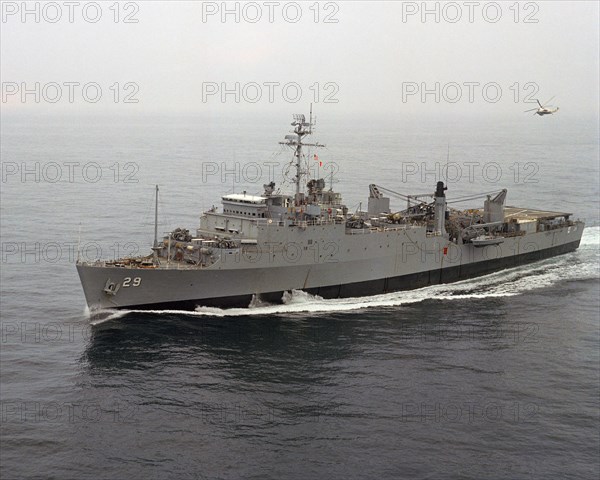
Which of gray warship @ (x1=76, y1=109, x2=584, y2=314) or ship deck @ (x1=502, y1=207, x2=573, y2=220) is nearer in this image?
gray warship @ (x1=76, y1=109, x2=584, y2=314)

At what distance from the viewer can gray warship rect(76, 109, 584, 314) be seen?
105 feet

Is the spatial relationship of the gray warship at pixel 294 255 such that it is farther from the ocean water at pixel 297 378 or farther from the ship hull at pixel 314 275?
the ocean water at pixel 297 378

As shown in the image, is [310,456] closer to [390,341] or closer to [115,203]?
[390,341]

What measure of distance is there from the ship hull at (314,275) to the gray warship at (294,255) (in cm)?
4

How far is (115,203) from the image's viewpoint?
57.4 meters

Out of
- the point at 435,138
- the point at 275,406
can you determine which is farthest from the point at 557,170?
the point at 275,406

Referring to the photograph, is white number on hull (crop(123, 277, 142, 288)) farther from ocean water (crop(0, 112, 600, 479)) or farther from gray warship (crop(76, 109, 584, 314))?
ocean water (crop(0, 112, 600, 479))

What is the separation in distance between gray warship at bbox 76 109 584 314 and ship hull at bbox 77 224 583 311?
1.8 inches

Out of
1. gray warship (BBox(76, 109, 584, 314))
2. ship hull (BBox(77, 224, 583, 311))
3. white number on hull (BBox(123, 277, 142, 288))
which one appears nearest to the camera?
white number on hull (BBox(123, 277, 142, 288))

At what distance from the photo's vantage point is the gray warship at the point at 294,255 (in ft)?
105

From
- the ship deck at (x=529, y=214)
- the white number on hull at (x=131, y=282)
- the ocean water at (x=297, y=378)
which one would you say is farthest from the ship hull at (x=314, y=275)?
the ship deck at (x=529, y=214)

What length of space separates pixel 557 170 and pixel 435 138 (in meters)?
45.1

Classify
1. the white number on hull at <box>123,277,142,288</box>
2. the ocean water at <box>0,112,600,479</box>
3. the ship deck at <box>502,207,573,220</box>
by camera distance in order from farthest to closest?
the ship deck at <box>502,207,573,220</box>
the white number on hull at <box>123,277,142,288</box>
the ocean water at <box>0,112,600,479</box>

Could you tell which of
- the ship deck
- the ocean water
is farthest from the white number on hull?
the ship deck
